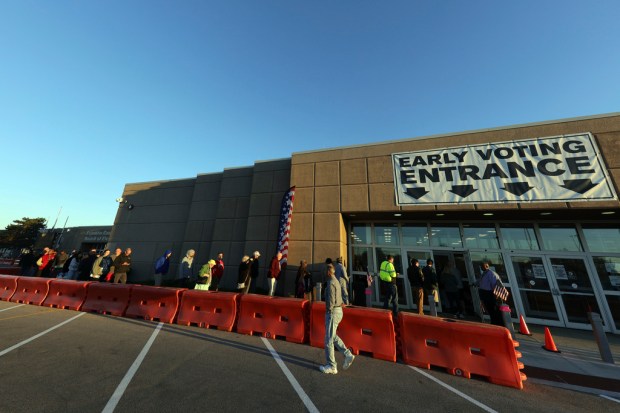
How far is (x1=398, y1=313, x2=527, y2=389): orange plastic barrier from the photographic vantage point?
13.6ft

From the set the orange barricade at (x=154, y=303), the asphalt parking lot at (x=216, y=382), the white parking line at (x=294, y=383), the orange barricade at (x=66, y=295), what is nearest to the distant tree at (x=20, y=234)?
the orange barricade at (x=66, y=295)

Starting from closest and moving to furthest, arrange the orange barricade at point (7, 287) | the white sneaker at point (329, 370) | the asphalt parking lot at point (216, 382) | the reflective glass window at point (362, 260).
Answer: the asphalt parking lot at point (216, 382) < the white sneaker at point (329, 370) < the orange barricade at point (7, 287) < the reflective glass window at point (362, 260)

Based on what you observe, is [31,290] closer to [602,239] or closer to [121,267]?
[121,267]

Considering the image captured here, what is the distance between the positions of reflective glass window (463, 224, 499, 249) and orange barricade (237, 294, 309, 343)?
320 inches

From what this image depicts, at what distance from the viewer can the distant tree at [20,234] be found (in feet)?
169

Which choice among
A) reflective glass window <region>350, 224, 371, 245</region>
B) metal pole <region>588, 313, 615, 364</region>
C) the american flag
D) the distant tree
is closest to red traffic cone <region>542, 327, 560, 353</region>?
metal pole <region>588, 313, 615, 364</region>

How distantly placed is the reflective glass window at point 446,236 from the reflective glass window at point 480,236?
294mm

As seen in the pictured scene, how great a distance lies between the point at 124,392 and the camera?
3170mm

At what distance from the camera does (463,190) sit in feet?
30.4

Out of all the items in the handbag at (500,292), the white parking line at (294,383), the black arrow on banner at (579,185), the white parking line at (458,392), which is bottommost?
the white parking line at (458,392)

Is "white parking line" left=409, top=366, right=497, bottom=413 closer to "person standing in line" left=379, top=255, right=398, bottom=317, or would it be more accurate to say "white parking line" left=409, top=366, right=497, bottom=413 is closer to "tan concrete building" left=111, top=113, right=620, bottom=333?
"person standing in line" left=379, top=255, right=398, bottom=317

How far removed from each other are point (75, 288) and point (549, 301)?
16952 mm

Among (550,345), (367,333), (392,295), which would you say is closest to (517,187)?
(550,345)

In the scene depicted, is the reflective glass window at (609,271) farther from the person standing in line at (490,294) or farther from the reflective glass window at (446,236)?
the person standing in line at (490,294)
